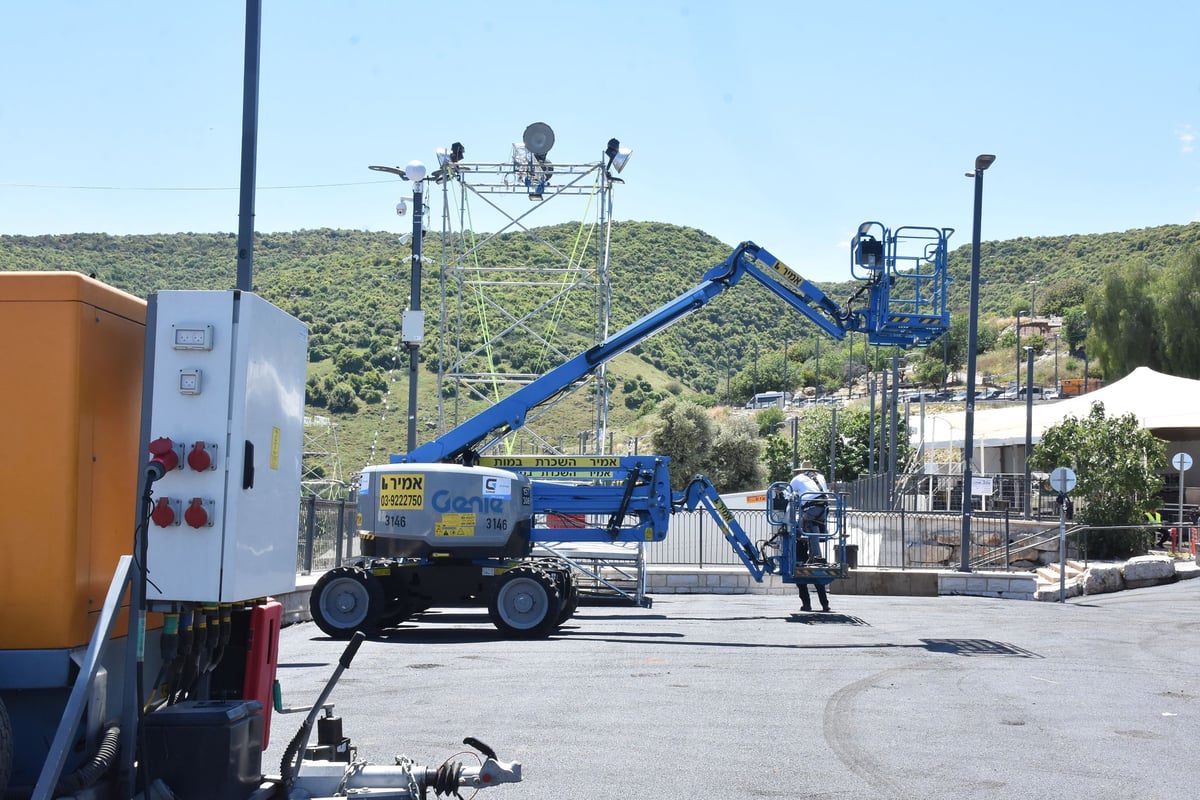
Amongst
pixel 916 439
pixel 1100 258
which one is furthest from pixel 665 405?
pixel 1100 258

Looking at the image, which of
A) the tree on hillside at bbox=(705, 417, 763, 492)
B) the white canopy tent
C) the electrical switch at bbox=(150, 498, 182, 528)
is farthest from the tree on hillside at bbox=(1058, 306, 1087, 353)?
the electrical switch at bbox=(150, 498, 182, 528)

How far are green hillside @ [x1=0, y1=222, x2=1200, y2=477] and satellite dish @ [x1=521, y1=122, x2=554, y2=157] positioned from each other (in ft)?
7.43

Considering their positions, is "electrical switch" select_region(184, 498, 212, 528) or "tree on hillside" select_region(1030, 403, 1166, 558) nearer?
"electrical switch" select_region(184, 498, 212, 528)

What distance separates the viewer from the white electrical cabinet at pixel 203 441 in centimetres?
478

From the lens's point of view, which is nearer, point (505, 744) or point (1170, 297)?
point (505, 744)

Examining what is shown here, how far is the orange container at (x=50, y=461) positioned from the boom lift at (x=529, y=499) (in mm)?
11634

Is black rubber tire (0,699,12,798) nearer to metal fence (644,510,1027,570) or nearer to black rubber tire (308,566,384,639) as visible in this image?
black rubber tire (308,566,384,639)

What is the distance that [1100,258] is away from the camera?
142500 millimetres

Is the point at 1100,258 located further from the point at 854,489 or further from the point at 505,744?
the point at 505,744

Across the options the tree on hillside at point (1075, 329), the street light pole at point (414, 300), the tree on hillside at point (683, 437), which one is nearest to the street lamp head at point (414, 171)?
the street light pole at point (414, 300)

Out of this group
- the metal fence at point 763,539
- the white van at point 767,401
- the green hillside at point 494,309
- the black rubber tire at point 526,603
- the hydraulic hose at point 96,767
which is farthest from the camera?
the white van at point 767,401

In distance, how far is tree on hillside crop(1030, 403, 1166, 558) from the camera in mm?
30016

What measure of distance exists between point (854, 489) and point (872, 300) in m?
24.8

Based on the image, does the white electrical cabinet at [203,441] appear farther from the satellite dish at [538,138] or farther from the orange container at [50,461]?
the satellite dish at [538,138]
